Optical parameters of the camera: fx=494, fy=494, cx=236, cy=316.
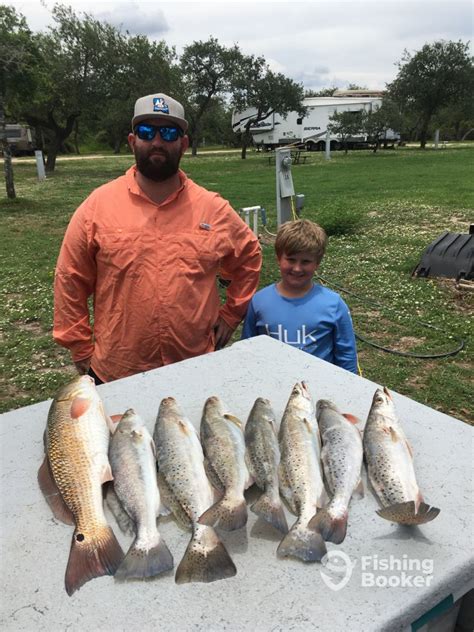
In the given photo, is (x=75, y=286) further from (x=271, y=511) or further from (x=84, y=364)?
(x=271, y=511)

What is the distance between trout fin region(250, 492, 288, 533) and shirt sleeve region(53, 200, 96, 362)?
1.92 metres

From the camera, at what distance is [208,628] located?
1271 mm

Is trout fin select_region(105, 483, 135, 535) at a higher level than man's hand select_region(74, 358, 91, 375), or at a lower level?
higher

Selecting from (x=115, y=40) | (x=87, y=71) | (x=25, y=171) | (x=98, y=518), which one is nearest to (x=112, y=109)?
(x=87, y=71)

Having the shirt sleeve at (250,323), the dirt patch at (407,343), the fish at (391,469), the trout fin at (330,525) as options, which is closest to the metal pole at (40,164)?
the dirt patch at (407,343)

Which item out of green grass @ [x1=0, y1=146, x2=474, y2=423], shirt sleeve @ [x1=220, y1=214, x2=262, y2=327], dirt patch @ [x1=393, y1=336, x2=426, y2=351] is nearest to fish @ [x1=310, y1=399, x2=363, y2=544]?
shirt sleeve @ [x1=220, y1=214, x2=262, y2=327]

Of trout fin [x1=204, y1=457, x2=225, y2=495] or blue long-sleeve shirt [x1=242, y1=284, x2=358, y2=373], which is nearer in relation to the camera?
trout fin [x1=204, y1=457, x2=225, y2=495]

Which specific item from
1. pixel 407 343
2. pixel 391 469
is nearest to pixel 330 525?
pixel 391 469

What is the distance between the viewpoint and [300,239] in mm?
3135

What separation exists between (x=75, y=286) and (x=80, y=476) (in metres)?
1.62

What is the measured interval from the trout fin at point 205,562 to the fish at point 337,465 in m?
0.30

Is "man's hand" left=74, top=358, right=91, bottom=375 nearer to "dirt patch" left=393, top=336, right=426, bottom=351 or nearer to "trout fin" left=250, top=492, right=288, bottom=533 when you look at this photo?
"trout fin" left=250, top=492, right=288, bottom=533

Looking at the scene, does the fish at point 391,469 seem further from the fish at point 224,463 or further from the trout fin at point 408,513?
the fish at point 224,463

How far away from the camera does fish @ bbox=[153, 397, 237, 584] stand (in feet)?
4.59
